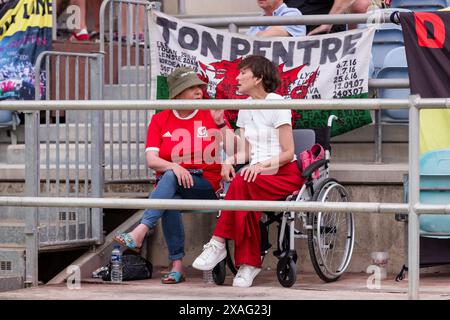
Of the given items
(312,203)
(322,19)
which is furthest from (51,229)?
(312,203)

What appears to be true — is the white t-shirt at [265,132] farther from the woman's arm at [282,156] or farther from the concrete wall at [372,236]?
the concrete wall at [372,236]

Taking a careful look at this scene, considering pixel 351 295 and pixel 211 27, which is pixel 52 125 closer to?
pixel 211 27

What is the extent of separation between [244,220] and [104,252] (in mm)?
1544

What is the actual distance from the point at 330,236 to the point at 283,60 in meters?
1.71

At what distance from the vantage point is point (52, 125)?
35.1 feet

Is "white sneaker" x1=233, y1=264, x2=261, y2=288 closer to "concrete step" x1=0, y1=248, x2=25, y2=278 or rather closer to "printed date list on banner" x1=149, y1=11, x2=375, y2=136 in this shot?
"concrete step" x1=0, y1=248, x2=25, y2=278

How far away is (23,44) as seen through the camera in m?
11.4

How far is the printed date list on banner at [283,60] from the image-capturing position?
936cm

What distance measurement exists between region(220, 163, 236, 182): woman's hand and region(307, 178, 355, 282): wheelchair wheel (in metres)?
0.68

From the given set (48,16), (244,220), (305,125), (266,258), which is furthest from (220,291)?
(48,16)

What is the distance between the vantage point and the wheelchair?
26.3ft

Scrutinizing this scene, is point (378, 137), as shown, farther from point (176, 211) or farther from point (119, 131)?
point (119, 131)

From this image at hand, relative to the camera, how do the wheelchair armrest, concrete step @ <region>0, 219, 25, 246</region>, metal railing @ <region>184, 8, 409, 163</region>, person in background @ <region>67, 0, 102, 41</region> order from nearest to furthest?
the wheelchair armrest, concrete step @ <region>0, 219, 25, 246</region>, metal railing @ <region>184, 8, 409, 163</region>, person in background @ <region>67, 0, 102, 41</region>

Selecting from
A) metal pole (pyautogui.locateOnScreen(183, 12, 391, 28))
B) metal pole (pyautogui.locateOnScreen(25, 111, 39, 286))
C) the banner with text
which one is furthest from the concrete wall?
the banner with text
